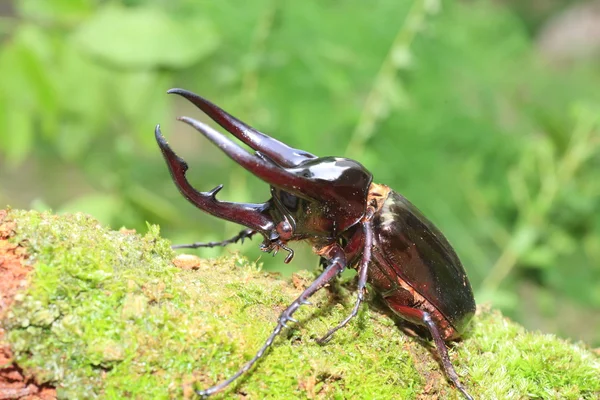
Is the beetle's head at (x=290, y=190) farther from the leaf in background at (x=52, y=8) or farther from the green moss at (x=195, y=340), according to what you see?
the leaf in background at (x=52, y=8)

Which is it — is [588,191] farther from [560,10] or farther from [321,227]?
[560,10]

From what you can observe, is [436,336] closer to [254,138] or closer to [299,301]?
[299,301]

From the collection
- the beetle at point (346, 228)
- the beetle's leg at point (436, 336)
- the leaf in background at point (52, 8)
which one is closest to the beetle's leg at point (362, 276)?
the beetle at point (346, 228)

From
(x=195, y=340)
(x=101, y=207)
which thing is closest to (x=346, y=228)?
(x=195, y=340)

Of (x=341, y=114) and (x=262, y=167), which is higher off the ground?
(x=341, y=114)

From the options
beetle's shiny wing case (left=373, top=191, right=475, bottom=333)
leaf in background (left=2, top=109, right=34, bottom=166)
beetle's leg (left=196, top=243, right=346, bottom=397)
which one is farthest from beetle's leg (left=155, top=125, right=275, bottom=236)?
leaf in background (left=2, top=109, right=34, bottom=166)

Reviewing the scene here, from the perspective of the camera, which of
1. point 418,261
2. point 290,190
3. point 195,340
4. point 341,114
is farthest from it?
point 341,114
